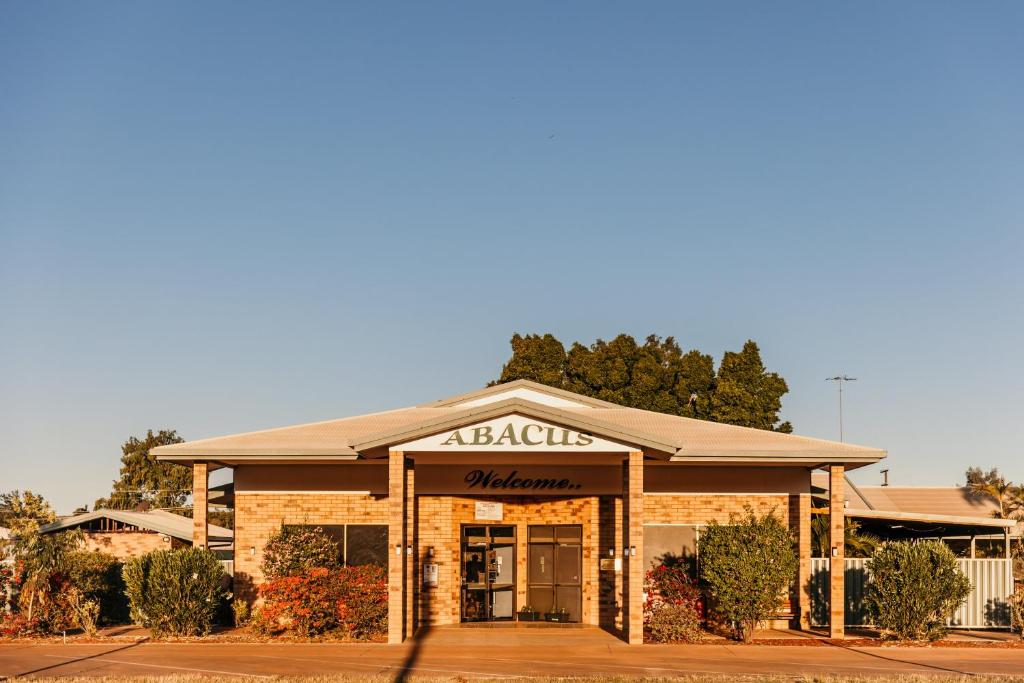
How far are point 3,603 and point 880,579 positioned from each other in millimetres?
17904

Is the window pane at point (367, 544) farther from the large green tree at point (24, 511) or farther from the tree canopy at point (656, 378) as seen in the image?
the tree canopy at point (656, 378)

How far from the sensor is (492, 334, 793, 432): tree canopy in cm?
5650

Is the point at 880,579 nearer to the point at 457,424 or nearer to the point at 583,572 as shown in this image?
the point at 583,572

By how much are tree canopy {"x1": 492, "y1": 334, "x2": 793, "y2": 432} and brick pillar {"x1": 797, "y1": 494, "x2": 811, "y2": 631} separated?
3102cm

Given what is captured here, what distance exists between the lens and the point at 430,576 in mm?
24938

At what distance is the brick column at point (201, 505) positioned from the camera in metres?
23.2

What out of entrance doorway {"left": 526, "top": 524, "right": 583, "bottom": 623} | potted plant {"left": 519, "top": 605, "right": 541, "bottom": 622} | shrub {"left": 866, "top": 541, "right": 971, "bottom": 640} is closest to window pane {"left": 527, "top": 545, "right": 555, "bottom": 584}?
entrance doorway {"left": 526, "top": 524, "right": 583, "bottom": 623}

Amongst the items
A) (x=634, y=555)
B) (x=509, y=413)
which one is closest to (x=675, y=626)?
(x=634, y=555)

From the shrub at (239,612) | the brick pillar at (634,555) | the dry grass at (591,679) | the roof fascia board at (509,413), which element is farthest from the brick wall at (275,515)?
the dry grass at (591,679)

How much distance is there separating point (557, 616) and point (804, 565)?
18.8ft

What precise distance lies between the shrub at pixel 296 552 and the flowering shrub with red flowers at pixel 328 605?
1.33 m

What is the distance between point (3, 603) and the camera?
22594 mm

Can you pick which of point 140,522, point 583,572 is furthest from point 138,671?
point 140,522

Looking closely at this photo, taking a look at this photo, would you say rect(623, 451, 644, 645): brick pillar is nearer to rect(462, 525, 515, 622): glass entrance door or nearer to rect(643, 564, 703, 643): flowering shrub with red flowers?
rect(643, 564, 703, 643): flowering shrub with red flowers
